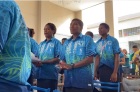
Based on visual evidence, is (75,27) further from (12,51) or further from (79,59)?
(12,51)

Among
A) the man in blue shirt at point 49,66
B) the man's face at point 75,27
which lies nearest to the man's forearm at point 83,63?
the man's face at point 75,27

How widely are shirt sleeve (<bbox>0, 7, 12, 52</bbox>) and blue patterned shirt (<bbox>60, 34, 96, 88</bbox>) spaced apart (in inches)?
44.1

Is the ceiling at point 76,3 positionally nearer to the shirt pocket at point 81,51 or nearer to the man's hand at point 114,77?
the man's hand at point 114,77

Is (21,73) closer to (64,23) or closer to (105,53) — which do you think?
(105,53)

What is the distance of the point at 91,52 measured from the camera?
1.91 m

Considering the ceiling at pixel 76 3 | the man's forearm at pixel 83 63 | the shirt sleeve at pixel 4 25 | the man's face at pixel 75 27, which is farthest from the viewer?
the ceiling at pixel 76 3

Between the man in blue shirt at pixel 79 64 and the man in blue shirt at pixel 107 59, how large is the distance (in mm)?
644

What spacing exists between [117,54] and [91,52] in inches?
28.2

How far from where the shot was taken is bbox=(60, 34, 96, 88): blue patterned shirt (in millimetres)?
1880

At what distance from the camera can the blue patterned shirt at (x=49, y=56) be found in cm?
241

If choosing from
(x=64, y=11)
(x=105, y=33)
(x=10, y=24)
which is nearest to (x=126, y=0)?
(x=64, y=11)

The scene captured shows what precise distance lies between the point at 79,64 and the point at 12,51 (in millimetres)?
1012

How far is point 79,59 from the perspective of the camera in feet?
6.29

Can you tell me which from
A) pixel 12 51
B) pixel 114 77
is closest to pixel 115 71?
pixel 114 77
